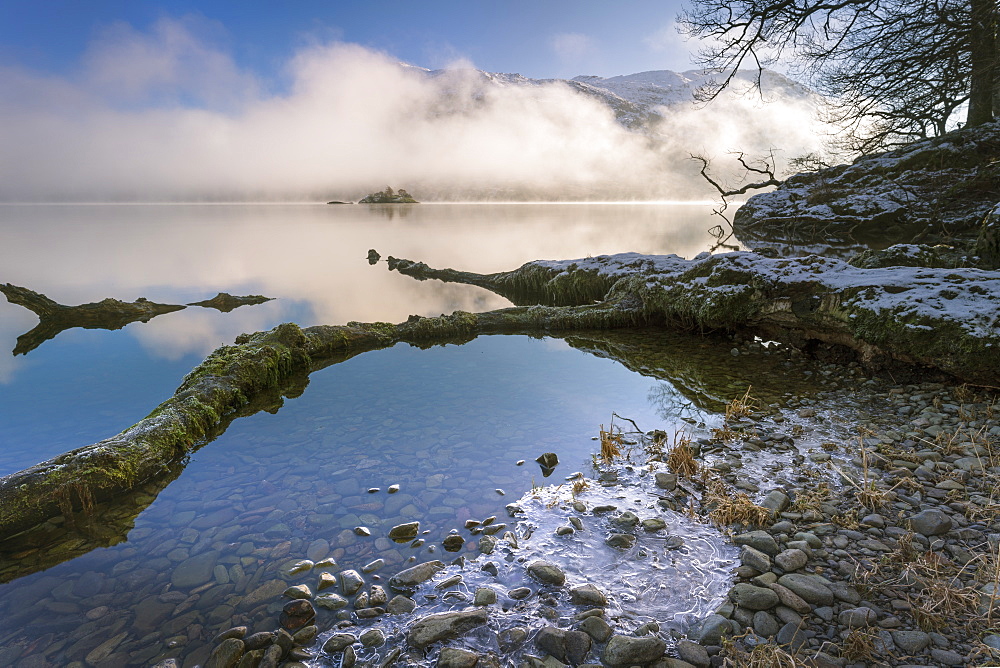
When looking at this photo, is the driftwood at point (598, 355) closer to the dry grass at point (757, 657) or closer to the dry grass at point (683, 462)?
the dry grass at point (683, 462)

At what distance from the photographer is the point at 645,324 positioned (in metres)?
14.7

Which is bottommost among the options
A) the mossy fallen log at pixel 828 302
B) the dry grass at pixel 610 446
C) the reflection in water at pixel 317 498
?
the reflection in water at pixel 317 498

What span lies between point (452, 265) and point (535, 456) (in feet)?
87.9

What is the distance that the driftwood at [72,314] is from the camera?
1569cm

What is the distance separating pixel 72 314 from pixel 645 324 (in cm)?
2049

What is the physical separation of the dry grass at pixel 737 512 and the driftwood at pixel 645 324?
517 cm

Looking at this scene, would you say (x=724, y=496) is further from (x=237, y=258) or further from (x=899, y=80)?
(x=237, y=258)

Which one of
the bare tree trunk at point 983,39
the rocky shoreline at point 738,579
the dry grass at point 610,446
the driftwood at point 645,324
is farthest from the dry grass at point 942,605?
the bare tree trunk at point 983,39

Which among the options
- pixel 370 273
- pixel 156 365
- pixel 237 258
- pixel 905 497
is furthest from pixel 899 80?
pixel 237 258

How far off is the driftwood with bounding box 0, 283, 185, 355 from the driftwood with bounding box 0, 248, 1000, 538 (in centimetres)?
902

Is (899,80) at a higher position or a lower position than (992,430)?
higher

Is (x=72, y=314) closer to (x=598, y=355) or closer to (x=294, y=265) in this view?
(x=294, y=265)

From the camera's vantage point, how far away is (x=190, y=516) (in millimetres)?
5777

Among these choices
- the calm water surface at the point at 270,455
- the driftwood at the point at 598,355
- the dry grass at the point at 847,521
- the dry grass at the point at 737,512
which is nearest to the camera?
the calm water surface at the point at 270,455
